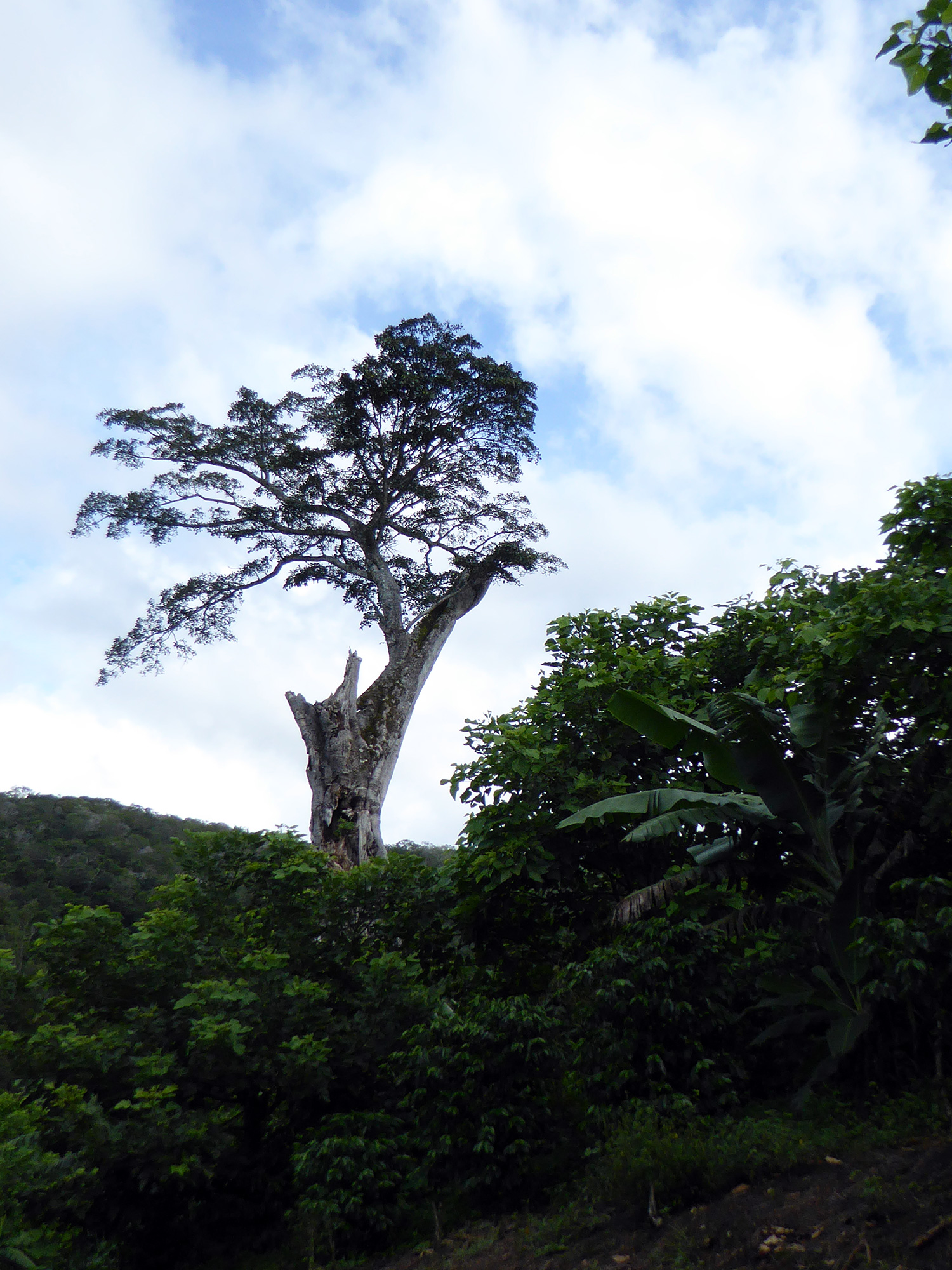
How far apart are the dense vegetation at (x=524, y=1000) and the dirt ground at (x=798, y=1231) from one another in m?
0.34

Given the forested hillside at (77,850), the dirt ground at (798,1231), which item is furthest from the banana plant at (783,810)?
the forested hillside at (77,850)

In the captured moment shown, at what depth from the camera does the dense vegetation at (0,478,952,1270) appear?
6.37 meters

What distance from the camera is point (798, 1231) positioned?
16.2ft

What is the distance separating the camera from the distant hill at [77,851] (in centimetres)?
2867

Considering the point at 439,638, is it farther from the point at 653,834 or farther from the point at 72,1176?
the point at 72,1176

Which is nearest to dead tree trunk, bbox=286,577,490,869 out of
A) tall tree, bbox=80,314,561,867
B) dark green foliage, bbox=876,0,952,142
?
tall tree, bbox=80,314,561,867

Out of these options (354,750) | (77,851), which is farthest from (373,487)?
(77,851)

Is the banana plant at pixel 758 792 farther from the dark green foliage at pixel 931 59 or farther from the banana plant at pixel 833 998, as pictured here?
the dark green foliage at pixel 931 59

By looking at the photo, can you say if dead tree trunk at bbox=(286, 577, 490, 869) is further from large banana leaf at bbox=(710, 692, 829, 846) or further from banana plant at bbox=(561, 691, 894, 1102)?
large banana leaf at bbox=(710, 692, 829, 846)

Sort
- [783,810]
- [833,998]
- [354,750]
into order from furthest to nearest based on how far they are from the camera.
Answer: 1. [354,750]
2. [783,810]
3. [833,998]

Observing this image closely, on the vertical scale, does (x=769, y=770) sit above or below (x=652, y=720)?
below

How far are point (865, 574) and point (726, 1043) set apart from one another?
170 inches

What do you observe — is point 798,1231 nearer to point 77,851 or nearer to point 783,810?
point 783,810

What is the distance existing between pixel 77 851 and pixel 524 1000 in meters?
34.0
